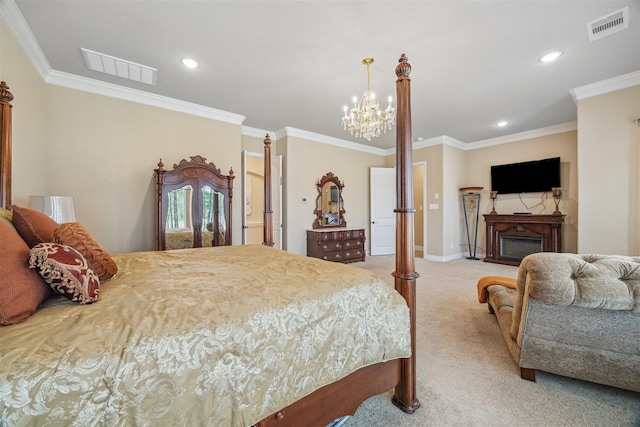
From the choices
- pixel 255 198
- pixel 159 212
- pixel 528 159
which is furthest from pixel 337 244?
pixel 528 159

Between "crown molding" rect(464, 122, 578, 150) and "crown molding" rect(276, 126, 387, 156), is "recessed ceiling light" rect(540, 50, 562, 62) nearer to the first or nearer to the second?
"crown molding" rect(464, 122, 578, 150)

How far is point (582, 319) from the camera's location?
1531 millimetres

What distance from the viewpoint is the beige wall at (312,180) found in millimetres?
5160

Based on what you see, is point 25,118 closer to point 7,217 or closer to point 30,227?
point 7,217

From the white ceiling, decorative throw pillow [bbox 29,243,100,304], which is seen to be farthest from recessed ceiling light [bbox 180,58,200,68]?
decorative throw pillow [bbox 29,243,100,304]

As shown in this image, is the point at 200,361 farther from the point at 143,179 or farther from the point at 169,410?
the point at 143,179

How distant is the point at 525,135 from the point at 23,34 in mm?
7542

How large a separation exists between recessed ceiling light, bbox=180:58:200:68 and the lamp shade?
1.79m

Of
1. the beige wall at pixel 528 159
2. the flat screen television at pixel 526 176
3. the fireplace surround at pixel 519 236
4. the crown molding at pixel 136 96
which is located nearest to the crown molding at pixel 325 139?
the crown molding at pixel 136 96

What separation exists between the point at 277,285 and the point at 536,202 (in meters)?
6.22

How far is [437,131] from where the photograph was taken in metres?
5.32

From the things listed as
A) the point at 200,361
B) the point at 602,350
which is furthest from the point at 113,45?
the point at 602,350

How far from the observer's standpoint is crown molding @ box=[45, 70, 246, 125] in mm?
3094

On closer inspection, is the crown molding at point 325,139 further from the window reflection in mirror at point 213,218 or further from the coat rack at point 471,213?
the coat rack at point 471,213
